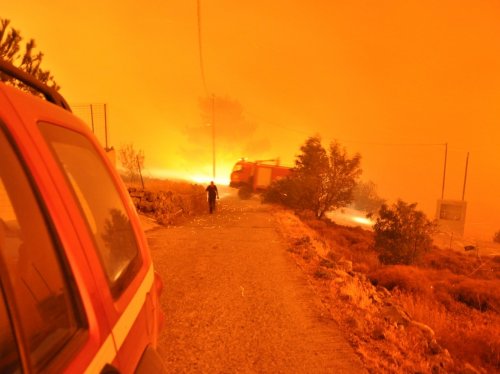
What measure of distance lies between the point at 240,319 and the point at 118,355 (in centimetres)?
420

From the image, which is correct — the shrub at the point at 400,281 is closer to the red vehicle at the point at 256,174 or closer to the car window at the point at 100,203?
the car window at the point at 100,203

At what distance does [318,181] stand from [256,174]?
33.8 feet

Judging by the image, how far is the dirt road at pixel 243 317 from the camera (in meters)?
4.04

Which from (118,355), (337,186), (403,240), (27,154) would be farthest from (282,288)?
(337,186)

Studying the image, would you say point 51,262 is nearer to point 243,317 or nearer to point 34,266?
point 34,266

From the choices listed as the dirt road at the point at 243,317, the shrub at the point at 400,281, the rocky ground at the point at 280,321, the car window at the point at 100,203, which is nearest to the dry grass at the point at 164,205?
the dirt road at the point at 243,317

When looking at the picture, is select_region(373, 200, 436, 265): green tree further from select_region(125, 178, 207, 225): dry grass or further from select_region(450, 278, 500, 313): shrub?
select_region(125, 178, 207, 225): dry grass

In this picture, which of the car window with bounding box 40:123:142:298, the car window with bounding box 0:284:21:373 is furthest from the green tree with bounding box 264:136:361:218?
the car window with bounding box 0:284:21:373

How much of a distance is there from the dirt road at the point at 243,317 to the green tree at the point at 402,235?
11.4 m

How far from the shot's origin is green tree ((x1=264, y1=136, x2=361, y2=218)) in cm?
2545

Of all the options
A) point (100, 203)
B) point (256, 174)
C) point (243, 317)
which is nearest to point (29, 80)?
point (100, 203)

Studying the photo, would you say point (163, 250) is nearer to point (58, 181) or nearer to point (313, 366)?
point (313, 366)

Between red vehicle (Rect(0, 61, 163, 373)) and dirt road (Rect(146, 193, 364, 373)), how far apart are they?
1303 mm

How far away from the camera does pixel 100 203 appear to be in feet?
5.66
